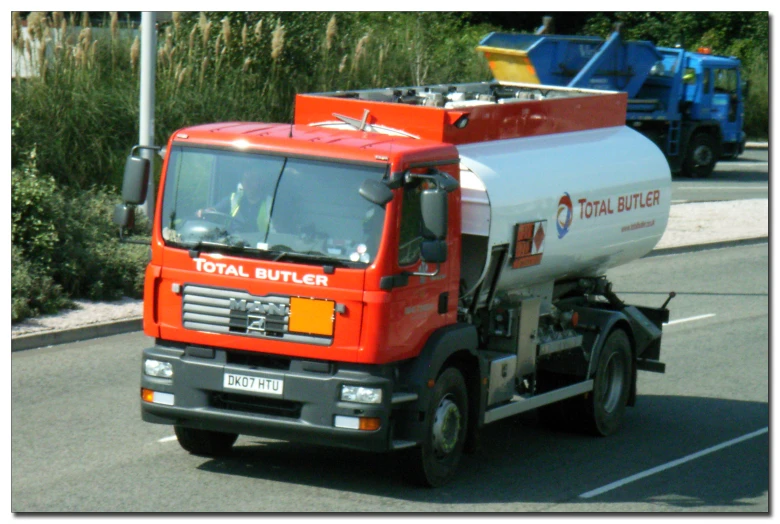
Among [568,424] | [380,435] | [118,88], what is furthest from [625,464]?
[118,88]

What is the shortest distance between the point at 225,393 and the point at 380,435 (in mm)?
1056

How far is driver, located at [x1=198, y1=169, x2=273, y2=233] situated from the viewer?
7922 mm

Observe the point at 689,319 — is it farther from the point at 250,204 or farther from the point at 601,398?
the point at 250,204

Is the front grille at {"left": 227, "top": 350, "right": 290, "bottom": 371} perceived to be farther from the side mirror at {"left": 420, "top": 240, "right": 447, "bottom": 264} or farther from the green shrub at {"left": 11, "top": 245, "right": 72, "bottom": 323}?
the green shrub at {"left": 11, "top": 245, "right": 72, "bottom": 323}

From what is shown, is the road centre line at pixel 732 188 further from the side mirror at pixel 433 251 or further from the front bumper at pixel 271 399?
the front bumper at pixel 271 399

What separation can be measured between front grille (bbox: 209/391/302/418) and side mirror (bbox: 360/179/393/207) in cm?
140

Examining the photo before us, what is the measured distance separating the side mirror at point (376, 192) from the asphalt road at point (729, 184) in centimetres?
2214

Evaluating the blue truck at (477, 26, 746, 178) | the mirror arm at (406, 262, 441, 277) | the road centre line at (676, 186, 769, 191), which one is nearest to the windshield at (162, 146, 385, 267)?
the mirror arm at (406, 262, 441, 277)

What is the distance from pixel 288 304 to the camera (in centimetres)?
779

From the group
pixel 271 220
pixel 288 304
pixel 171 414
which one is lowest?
pixel 171 414

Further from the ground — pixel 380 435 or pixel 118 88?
pixel 118 88

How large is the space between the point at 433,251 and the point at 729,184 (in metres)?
27.8

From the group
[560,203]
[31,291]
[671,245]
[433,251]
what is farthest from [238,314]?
[671,245]

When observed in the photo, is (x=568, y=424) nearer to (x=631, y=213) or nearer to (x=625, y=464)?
(x=625, y=464)
